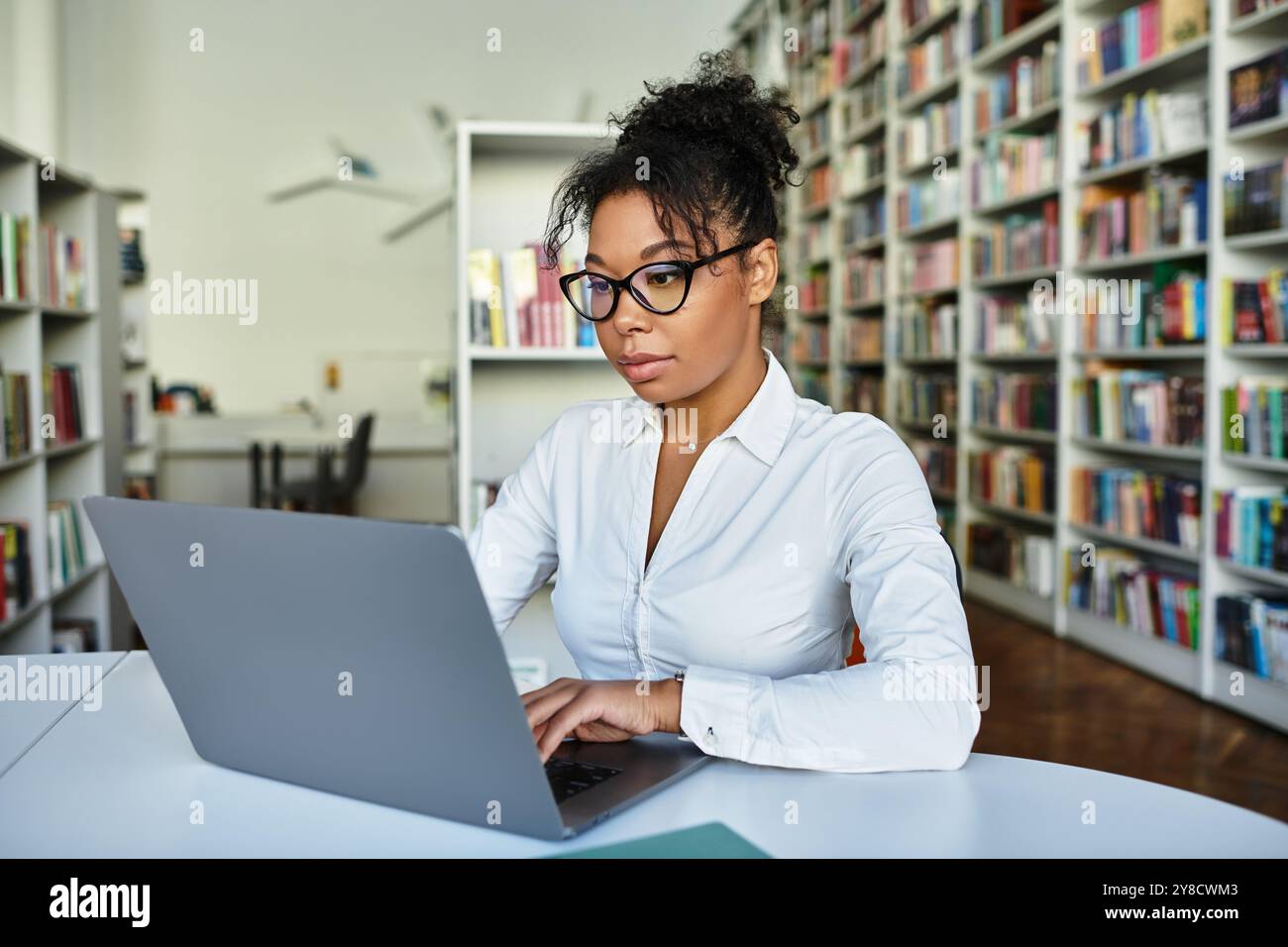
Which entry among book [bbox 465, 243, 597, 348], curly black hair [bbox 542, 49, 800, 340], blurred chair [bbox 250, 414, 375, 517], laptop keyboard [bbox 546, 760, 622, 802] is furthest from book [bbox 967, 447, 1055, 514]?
laptop keyboard [bbox 546, 760, 622, 802]

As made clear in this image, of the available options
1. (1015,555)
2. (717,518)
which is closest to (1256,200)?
(1015,555)

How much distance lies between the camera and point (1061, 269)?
4719 millimetres

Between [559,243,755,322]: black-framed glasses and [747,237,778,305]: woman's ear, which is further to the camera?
[747,237,778,305]: woman's ear

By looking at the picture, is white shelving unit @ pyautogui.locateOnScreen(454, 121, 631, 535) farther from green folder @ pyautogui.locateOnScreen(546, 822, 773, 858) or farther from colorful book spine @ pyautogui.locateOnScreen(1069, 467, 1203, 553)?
green folder @ pyautogui.locateOnScreen(546, 822, 773, 858)

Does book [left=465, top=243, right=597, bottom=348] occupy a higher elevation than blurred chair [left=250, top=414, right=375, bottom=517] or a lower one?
higher

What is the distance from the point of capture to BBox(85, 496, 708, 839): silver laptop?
79 cm

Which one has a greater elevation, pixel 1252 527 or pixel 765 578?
pixel 765 578

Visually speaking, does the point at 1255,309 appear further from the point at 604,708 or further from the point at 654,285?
Answer: the point at 604,708

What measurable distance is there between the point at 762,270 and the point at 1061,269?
12.2ft

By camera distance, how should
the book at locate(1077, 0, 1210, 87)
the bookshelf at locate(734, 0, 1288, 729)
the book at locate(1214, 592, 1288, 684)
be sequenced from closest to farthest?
the book at locate(1214, 592, 1288, 684) < the bookshelf at locate(734, 0, 1288, 729) < the book at locate(1077, 0, 1210, 87)

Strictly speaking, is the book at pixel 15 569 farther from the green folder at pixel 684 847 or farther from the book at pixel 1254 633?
the book at pixel 1254 633

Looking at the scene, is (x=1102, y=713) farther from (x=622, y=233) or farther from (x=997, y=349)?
(x=622, y=233)

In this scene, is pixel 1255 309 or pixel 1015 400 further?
pixel 1015 400

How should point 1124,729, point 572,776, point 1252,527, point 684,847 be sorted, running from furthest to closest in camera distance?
Result: point 1252,527
point 1124,729
point 572,776
point 684,847
